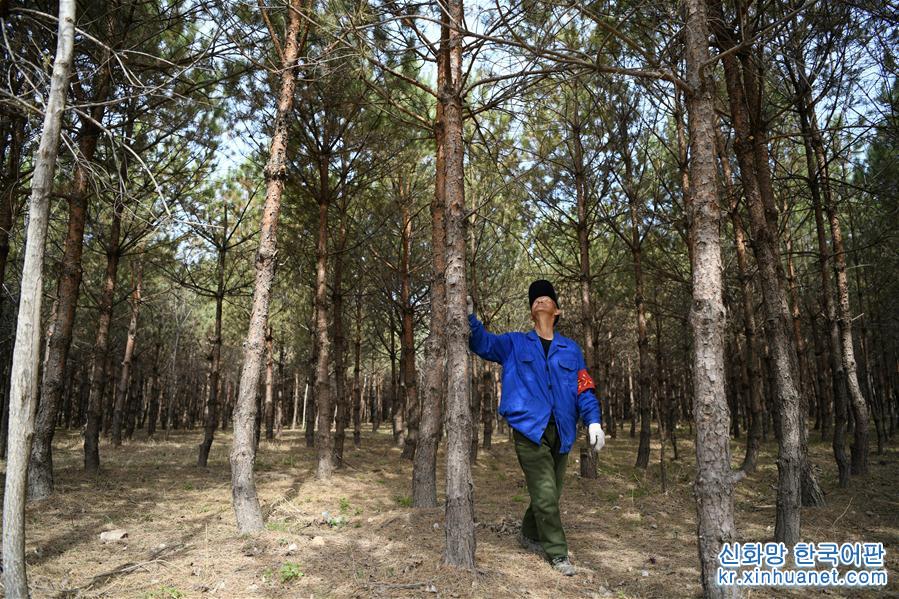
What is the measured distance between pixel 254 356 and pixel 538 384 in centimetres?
302

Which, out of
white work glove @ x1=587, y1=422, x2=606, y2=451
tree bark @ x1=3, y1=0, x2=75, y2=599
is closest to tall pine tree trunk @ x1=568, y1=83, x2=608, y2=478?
white work glove @ x1=587, y1=422, x2=606, y2=451

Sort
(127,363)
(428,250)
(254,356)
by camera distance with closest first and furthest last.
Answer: (254,356) < (127,363) < (428,250)

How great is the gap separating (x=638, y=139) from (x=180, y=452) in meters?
14.0

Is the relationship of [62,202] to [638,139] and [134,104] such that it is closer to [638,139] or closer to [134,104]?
[134,104]

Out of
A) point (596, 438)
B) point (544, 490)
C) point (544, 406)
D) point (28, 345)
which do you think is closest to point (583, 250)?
point (544, 406)

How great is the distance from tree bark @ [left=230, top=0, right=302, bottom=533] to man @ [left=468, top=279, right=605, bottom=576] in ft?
8.22

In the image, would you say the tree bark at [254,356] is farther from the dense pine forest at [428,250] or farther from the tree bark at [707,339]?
the tree bark at [707,339]

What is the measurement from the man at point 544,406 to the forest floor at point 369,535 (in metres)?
0.42

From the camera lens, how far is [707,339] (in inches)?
128

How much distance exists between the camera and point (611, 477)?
958cm

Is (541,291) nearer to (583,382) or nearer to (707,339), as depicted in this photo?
(583,382)

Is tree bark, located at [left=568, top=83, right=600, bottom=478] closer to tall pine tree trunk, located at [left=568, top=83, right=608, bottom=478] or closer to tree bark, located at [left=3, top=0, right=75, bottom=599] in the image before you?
tall pine tree trunk, located at [left=568, top=83, right=608, bottom=478]

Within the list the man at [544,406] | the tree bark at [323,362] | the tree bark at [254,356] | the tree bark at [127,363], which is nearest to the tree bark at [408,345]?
the tree bark at [323,362]

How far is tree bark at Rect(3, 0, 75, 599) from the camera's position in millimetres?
2771
